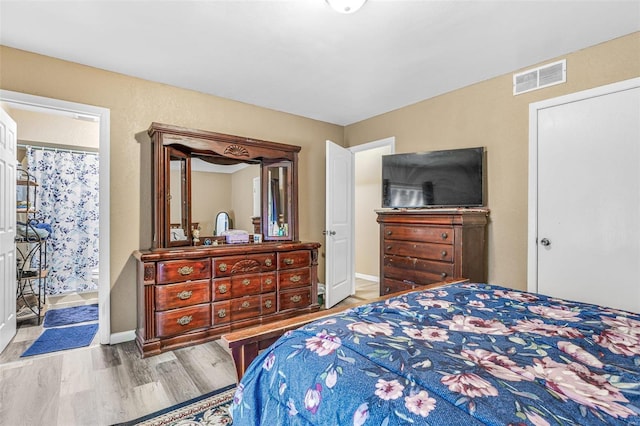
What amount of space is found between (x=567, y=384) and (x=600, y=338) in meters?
0.46

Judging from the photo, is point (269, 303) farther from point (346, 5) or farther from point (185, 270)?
point (346, 5)

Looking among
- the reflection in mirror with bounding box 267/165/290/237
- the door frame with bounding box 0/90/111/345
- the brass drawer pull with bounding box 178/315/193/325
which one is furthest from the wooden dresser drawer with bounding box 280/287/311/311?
the door frame with bounding box 0/90/111/345

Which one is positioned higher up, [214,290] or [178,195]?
[178,195]

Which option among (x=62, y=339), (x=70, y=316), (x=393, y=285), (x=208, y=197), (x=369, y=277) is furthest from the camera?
(x=369, y=277)

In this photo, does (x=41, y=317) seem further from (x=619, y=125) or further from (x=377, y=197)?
(x=619, y=125)

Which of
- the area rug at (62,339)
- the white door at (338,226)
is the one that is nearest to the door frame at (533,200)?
the white door at (338,226)

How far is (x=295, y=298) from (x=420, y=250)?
1.43 meters

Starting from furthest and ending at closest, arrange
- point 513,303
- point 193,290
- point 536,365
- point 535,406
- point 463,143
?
point 463,143
point 193,290
point 513,303
point 536,365
point 535,406

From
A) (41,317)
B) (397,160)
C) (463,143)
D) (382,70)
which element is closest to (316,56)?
(382,70)

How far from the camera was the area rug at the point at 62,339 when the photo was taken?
2730 mm

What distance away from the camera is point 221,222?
11.4 feet

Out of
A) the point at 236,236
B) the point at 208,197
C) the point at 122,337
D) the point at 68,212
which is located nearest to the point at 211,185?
the point at 208,197

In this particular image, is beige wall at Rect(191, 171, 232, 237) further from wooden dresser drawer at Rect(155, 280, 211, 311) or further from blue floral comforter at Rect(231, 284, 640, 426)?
blue floral comforter at Rect(231, 284, 640, 426)

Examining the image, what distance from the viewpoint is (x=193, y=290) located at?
2.82 m
